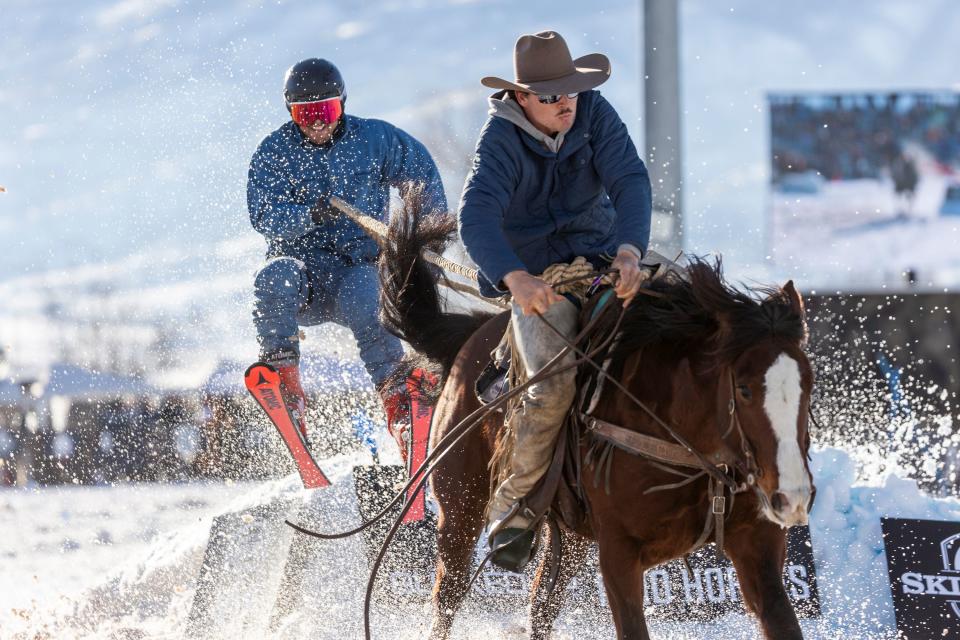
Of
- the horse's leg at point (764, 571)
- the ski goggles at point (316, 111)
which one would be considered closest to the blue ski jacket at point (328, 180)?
the ski goggles at point (316, 111)

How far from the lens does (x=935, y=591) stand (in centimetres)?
595

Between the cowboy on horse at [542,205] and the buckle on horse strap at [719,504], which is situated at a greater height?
the cowboy on horse at [542,205]

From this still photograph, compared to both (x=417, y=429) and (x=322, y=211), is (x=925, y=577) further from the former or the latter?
(x=322, y=211)

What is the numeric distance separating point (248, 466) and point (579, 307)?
12.8 feet

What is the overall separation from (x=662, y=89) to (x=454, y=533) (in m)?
5.54

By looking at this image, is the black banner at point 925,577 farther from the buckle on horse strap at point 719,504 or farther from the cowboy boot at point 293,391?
the cowboy boot at point 293,391

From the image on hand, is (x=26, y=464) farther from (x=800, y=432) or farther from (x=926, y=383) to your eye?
(x=800, y=432)

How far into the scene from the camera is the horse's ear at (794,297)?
4.11 metres

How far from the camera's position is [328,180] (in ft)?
22.2

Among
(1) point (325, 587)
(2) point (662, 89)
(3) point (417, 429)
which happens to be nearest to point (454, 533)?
(3) point (417, 429)

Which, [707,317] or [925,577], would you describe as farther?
[925,577]

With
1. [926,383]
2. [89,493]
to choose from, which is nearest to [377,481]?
[926,383]

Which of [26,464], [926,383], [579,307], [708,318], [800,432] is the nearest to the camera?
[800,432]

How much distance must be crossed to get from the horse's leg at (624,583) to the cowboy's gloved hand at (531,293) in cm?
83
